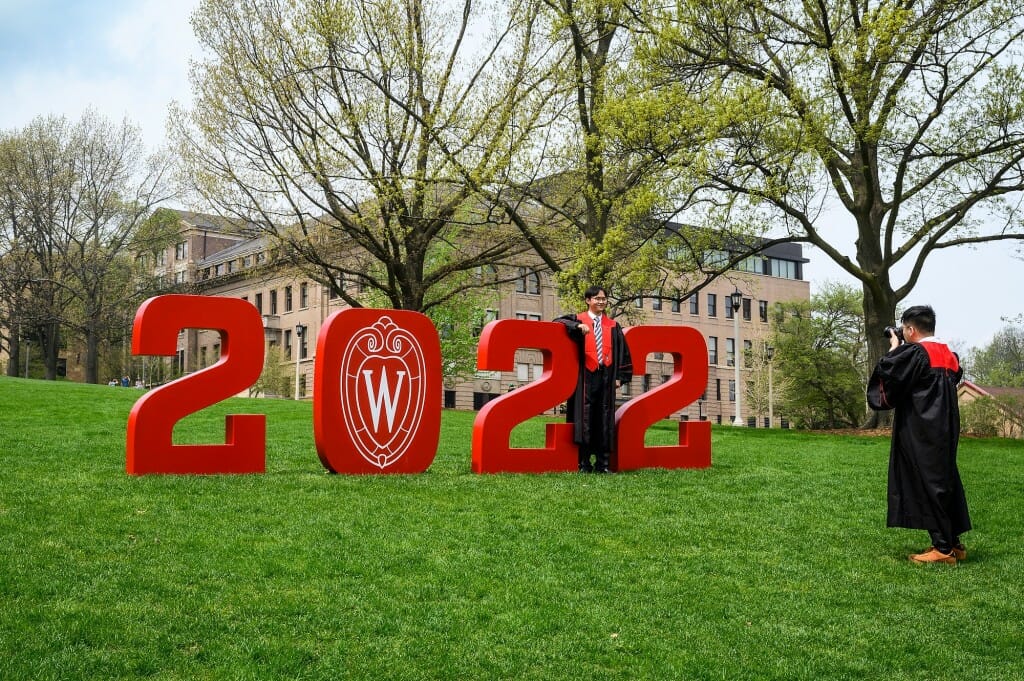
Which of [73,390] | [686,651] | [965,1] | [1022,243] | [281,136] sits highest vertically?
[965,1]

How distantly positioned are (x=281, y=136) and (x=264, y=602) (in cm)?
1988

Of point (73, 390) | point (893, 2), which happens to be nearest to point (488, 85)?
point (893, 2)

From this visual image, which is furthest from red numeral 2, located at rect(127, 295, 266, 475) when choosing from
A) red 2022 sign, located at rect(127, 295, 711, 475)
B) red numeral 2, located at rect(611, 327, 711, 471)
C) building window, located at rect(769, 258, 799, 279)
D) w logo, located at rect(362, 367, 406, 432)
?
building window, located at rect(769, 258, 799, 279)

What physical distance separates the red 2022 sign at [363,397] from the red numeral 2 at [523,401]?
0.5 inches

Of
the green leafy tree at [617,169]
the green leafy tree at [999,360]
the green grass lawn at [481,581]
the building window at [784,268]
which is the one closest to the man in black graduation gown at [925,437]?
the green grass lawn at [481,581]

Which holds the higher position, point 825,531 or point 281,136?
point 281,136

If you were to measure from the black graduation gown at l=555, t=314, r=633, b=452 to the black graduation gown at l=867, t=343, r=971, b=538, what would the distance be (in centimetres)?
446

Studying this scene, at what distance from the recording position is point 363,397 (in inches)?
432

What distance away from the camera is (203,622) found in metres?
5.67

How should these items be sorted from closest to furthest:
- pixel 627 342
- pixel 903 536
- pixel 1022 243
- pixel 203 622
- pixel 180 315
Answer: pixel 203 622
pixel 903 536
pixel 180 315
pixel 627 342
pixel 1022 243

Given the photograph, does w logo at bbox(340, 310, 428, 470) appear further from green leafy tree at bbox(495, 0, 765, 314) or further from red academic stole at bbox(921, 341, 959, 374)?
green leafy tree at bbox(495, 0, 765, 314)

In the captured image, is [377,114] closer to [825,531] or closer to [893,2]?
[893,2]

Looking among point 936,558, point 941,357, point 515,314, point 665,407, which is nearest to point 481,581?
point 936,558

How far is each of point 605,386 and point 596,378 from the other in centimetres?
16
